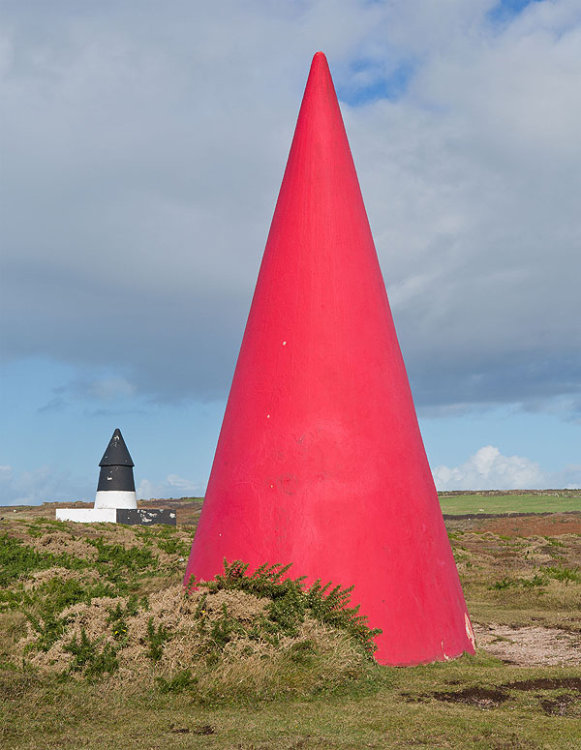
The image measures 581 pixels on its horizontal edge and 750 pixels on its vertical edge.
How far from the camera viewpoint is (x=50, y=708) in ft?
18.1

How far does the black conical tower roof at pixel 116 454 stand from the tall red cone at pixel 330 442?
794 inches

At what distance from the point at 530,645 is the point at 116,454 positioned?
2153 centimetres

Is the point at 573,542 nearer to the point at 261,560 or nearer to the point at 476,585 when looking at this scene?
the point at 476,585

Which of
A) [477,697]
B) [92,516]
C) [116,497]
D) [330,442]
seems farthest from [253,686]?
[116,497]

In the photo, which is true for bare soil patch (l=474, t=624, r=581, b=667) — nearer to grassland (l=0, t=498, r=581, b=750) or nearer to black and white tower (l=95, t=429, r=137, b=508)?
grassland (l=0, t=498, r=581, b=750)

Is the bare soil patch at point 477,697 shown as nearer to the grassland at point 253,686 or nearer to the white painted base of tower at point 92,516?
the grassland at point 253,686

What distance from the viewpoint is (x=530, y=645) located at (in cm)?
898

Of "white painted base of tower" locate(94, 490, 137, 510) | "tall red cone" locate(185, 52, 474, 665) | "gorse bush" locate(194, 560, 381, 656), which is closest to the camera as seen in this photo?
"gorse bush" locate(194, 560, 381, 656)

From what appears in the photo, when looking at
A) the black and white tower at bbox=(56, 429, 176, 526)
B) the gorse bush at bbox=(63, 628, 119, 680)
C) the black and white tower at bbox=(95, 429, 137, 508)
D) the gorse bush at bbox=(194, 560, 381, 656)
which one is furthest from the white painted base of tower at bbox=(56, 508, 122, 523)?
the gorse bush at bbox=(63, 628, 119, 680)

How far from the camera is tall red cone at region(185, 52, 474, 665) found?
297 inches

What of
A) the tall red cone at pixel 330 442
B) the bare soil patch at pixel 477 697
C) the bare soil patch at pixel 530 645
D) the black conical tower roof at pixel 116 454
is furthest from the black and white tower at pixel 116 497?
the bare soil patch at pixel 477 697

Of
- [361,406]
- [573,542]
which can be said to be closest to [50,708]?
[361,406]

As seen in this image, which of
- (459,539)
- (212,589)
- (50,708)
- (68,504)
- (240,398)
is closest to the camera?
(50,708)

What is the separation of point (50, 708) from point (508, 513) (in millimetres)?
42453
